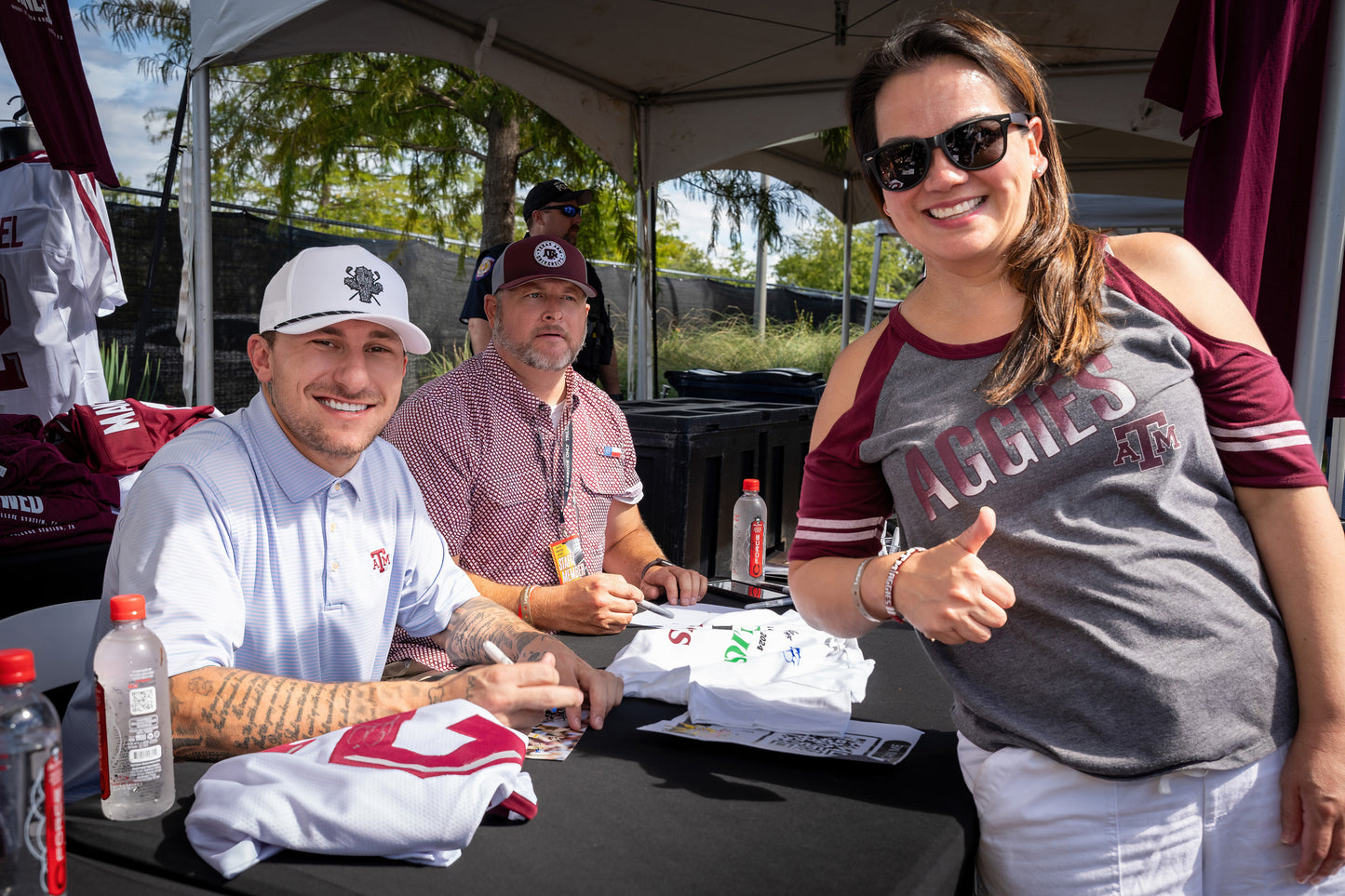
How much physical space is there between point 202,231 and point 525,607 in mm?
2440

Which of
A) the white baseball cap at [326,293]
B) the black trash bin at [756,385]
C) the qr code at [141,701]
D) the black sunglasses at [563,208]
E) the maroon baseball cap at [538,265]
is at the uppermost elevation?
the black sunglasses at [563,208]

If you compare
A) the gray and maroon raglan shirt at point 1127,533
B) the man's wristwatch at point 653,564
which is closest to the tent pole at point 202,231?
the man's wristwatch at point 653,564

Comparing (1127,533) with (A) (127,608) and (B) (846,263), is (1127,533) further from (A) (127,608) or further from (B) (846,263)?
(B) (846,263)

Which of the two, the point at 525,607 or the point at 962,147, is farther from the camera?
the point at 525,607

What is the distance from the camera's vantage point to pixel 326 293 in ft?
5.63

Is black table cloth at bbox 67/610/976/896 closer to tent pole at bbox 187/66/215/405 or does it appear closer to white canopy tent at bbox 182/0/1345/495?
tent pole at bbox 187/66/215/405

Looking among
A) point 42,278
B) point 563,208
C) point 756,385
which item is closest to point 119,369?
point 42,278

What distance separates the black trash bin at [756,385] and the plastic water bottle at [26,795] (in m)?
4.05

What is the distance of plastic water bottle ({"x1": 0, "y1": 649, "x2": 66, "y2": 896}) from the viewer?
1007 mm

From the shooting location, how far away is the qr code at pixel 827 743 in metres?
1.48

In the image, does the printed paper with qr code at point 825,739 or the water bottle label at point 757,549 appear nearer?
the printed paper with qr code at point 825,739

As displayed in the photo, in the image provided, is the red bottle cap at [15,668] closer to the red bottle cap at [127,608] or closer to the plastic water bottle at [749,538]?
the red bottle cap at [127,608]

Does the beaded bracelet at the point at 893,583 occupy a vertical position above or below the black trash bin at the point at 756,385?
below

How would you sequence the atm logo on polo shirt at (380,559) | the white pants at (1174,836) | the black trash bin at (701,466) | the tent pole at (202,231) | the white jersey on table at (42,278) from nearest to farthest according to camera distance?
the white pants at (1174,836) < the atm logo on polo shirt at (380,559) < the black trash bin at (701,466) < the tent pole at (202,231) < the white jersey on table at (42,278)
